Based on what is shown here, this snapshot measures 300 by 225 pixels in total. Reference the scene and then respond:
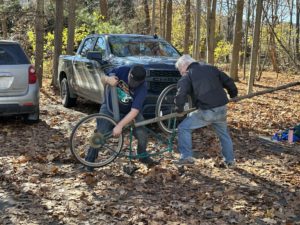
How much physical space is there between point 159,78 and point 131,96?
7.84ft

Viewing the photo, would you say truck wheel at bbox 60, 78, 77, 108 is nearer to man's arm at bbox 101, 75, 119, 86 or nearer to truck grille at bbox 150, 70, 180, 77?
A: truck grille at bbox 150, 70, 180, 77

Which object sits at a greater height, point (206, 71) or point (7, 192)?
point (206, 71)

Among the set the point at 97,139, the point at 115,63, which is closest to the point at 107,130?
the point at 97,139

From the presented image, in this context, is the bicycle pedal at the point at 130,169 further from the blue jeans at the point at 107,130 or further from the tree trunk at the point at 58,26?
the tree trunk at the point at 58,26

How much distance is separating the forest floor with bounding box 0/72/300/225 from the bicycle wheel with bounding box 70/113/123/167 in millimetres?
207

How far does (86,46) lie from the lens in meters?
10.9

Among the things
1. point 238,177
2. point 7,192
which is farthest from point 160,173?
point 7,192

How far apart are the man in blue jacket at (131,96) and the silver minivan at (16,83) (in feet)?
9.78

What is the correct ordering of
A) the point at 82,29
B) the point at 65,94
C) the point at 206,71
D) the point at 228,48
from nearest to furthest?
the point at 206,71
the point at 65,94
the point at 82,29
the point at 228,48

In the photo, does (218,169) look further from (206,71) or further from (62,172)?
(62,172)

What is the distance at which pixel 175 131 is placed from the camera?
20.9ft

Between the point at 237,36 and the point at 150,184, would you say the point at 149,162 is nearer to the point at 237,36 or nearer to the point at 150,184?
the point at 150,184

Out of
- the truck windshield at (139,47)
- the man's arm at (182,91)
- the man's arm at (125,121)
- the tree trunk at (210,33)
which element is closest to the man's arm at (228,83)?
the man's arm at (182,91)

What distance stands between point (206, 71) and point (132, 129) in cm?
130
